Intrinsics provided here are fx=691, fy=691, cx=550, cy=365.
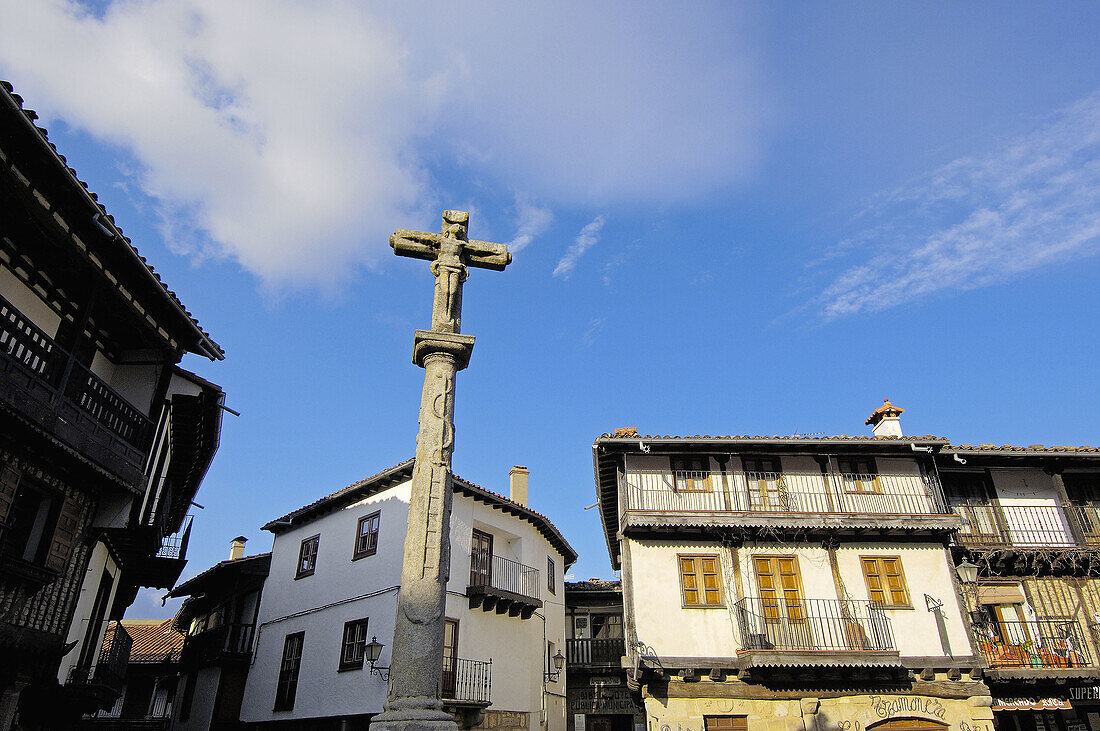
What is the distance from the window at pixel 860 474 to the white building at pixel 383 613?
33.1 ft

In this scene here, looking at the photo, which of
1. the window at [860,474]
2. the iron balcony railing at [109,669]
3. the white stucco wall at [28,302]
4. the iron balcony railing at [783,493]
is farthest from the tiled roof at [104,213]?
the window at [860,474]

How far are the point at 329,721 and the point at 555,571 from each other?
9782 mm

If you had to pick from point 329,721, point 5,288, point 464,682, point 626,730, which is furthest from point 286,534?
point 5,288

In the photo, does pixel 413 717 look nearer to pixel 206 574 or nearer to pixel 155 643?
pixel 206 574

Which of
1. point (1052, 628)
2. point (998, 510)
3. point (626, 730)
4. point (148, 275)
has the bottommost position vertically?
point (626, 730)

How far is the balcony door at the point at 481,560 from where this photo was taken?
21656 millimetres

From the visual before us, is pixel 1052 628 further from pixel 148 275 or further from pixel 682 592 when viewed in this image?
pixel 148 275

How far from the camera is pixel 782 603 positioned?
17.8m

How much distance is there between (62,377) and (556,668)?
18939mm

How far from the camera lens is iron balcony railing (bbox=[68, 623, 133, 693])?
13930 mm

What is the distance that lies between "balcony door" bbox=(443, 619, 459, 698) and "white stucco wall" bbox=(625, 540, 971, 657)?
550 cm

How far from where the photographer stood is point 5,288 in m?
10.9

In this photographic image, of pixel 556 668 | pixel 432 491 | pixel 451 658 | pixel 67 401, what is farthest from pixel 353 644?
pixel 432 491

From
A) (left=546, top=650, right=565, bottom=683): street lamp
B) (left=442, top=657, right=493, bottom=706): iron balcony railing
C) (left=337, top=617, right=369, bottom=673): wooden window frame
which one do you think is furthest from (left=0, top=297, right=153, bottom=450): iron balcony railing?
(left=546, top=650, right=565, bottom=683): street lamp
